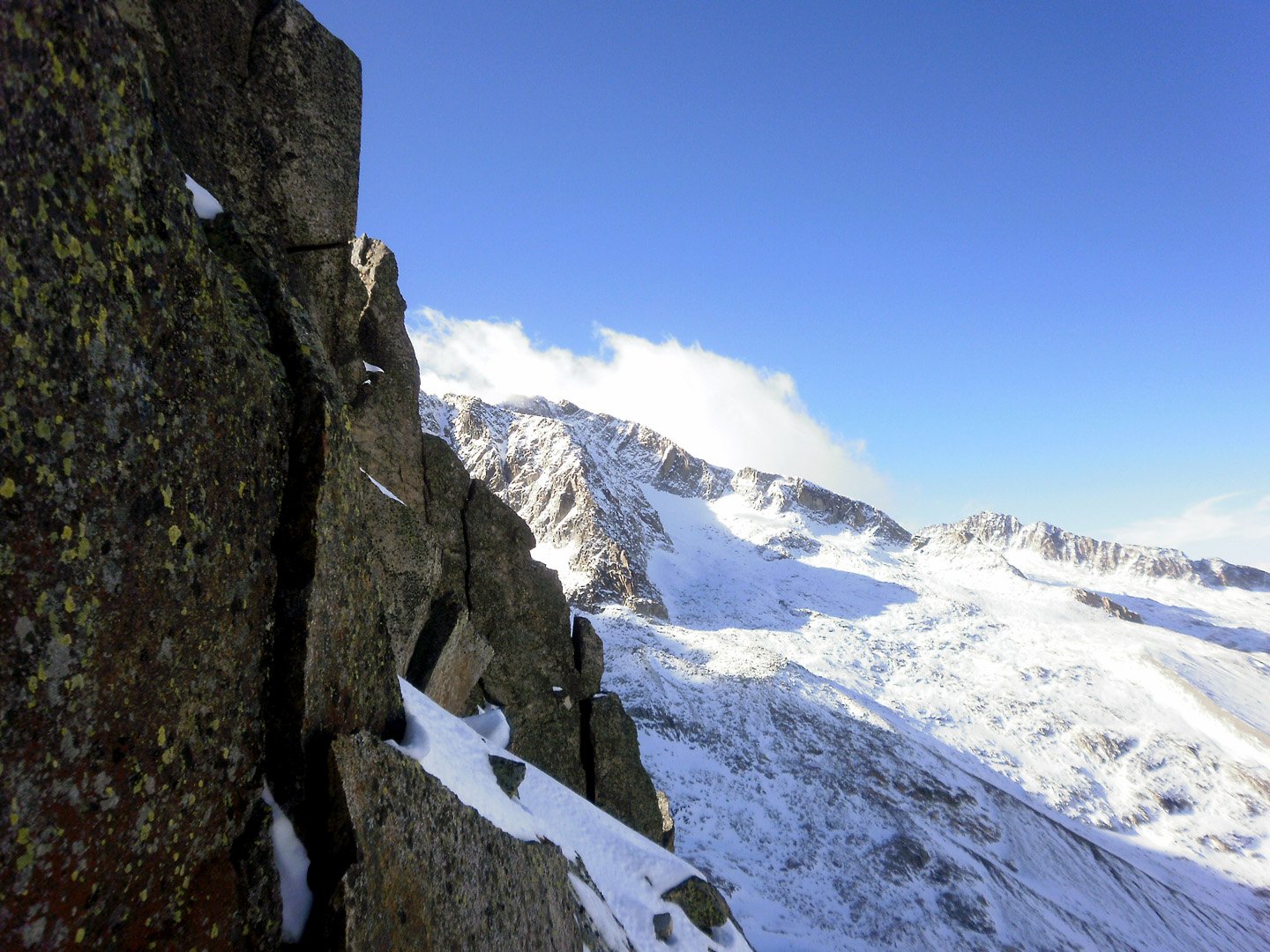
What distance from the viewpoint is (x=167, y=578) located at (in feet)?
12.5

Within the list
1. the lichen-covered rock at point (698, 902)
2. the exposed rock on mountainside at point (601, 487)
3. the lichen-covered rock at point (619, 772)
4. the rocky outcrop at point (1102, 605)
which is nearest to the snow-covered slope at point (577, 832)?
the lichen-covered rock at point (698, 902)

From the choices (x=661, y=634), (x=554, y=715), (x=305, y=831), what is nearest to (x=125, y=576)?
(x=305, y=831)

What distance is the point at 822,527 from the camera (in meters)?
156

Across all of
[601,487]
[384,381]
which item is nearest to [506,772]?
[384,381]

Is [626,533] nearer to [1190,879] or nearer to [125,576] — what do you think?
[1190,879]

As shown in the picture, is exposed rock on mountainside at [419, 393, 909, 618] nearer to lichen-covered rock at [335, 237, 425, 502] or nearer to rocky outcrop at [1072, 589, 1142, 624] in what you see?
rocky outcrop at [1072, 589, 1142, 624]

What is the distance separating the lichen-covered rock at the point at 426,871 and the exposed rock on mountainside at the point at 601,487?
242 ft

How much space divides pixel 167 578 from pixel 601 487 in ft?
402

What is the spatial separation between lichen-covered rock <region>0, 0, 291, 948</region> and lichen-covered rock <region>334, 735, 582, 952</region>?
25.5 inches

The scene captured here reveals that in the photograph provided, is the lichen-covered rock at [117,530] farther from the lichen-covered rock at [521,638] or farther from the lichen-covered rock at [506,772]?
the lichen-covered rock at [521,638]

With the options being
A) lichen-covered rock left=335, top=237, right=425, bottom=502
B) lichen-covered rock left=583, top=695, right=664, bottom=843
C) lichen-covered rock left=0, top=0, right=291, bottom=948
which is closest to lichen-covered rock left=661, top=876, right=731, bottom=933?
lichen-covered rock left=583, top=695, right=664, bottom=843

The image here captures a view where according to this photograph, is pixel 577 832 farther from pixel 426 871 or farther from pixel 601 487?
pixel 601 487

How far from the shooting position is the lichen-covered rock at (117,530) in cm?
301

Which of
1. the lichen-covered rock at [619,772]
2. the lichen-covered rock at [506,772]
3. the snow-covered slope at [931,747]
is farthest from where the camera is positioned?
the snow-covered slope at [931,747]
